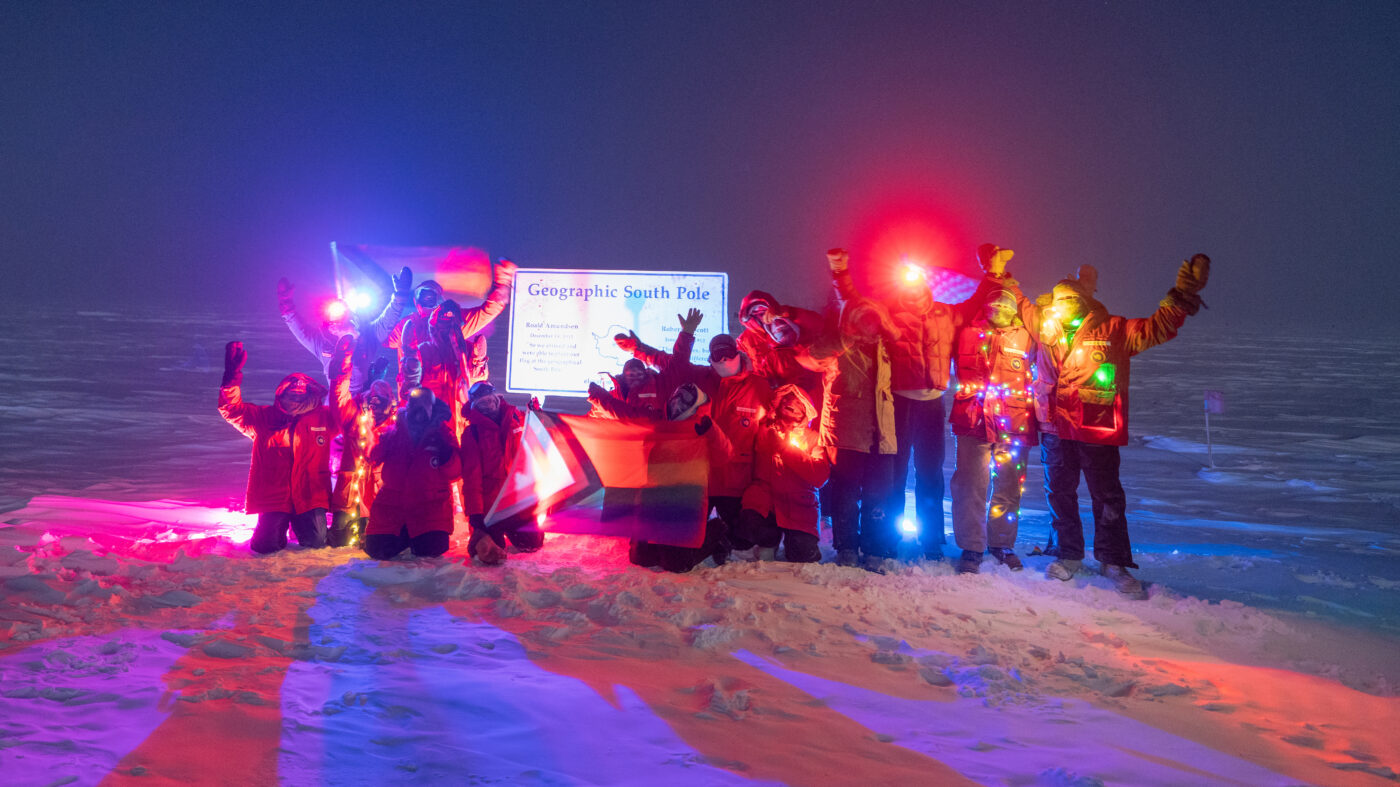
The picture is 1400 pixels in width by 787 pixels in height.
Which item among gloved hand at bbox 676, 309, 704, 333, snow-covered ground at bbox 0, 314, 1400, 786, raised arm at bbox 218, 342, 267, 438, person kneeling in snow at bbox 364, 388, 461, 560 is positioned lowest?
snow-covered ground at bbox 0, 314, 1400, 786

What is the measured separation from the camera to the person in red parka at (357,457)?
654 cm

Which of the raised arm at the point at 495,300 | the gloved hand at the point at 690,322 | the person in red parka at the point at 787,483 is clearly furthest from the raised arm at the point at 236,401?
the person in red parka at the point at 787,483

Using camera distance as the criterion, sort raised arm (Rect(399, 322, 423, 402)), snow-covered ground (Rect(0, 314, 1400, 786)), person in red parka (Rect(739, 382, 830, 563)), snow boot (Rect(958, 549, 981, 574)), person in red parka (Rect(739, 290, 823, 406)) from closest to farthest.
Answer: snow-covered ground (Rect(0, 314, 1400, 786)) < snow boot (Rect(958, 549, 981, 574)) < person in red parka (Rect(739, 382, 830, 563)) < person in red parka (Rect(739, 290, 823, 406)) < raised arm (Rect(399, 322, 423, 402))

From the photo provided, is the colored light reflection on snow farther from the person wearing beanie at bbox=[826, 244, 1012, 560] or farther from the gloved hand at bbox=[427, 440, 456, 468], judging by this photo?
the person wearing beanie at bbox=[826, 244, 1012, 560]

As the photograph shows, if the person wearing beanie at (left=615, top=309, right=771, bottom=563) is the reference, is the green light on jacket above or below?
above

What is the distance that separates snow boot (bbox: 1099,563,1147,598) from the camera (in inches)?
223

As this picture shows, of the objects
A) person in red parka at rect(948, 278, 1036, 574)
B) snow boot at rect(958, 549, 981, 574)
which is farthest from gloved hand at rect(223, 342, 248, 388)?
snow boot at rect(958, 549, 981, 574)

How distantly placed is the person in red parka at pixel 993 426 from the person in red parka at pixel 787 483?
0.95 m

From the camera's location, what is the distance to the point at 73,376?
22906 mm

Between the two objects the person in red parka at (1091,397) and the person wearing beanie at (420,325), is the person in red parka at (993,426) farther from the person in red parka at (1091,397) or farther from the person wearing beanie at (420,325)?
the person wearing beanie at (420,325)

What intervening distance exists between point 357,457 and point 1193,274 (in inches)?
226

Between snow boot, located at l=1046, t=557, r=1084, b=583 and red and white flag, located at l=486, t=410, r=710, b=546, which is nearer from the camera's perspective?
snow boot, located at l=1046, t=557, r=1084, b=583

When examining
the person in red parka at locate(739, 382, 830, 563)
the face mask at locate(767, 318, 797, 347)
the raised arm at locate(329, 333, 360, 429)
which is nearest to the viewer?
the person in red parka at locate(739, 382, 830, 563)

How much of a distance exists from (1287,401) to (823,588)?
903 inches
